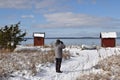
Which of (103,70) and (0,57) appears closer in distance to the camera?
(103,70)

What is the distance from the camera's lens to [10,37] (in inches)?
1128

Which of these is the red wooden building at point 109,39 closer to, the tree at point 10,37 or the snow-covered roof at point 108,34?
the snow-covered roof at point 108,34

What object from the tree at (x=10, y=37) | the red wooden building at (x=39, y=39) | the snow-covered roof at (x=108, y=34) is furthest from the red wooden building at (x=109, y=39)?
the tree at (x=10, y=37)

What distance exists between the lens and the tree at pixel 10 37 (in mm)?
28516

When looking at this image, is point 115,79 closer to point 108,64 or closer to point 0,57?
point 108,64

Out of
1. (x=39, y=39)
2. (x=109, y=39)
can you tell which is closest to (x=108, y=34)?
(x=109, y=39)

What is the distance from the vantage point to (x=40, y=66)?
55.9ft

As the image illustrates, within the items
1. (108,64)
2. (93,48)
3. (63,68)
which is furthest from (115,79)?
(93,48)

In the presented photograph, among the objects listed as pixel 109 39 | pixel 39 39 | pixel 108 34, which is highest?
pixel 108 34

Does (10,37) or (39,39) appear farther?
(39,39)

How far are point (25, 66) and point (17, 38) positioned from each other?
41.4 feet

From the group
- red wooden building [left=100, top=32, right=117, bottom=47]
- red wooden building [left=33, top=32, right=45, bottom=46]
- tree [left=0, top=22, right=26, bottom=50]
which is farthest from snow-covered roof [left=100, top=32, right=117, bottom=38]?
tree [left=0, top=22, right=26, bottom=50]

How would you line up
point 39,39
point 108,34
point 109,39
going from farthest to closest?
point 39,39 → point 108,34 → point 109,39

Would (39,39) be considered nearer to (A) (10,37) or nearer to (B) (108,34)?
(B) (108,34)
